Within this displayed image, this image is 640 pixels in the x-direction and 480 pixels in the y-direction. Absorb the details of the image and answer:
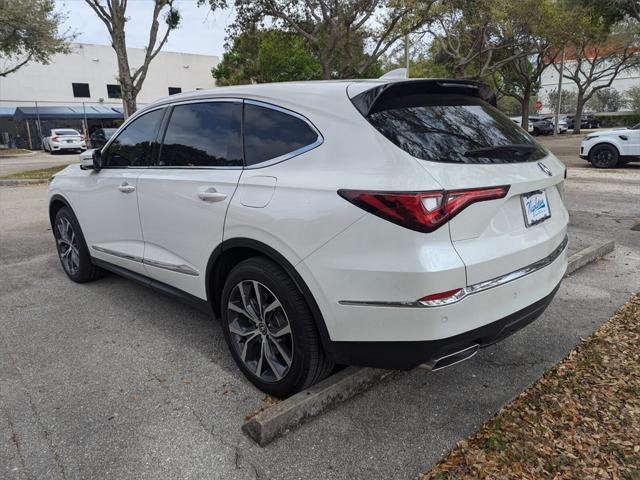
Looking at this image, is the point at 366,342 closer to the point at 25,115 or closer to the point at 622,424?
the point at 622,424

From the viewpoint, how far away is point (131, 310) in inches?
166

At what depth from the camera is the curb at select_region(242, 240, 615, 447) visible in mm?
2486

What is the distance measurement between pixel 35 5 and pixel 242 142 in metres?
29.0

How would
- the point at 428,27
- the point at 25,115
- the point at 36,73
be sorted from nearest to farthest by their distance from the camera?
1. the point at 428,27
2. the point at 25,115
3. the point at 36,73

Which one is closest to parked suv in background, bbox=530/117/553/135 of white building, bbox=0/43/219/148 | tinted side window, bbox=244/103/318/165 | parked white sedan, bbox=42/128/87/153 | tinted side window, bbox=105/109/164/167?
white building, bbox=0/43/219/148

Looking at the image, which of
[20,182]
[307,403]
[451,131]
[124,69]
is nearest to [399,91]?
[451,131]

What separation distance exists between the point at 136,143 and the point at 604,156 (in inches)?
594

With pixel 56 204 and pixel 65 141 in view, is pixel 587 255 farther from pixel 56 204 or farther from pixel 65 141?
pixel 65 141

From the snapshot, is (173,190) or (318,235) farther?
(173,190)

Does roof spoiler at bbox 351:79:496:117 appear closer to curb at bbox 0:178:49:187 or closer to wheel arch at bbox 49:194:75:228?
wheel arch at bbox 49:194:75:228

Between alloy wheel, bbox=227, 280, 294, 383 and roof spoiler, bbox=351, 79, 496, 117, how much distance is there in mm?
1088

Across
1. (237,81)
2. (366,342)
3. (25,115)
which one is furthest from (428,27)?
(25,115)

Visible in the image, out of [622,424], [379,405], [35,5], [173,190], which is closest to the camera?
[622,424]

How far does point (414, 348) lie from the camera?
7.25 ft
